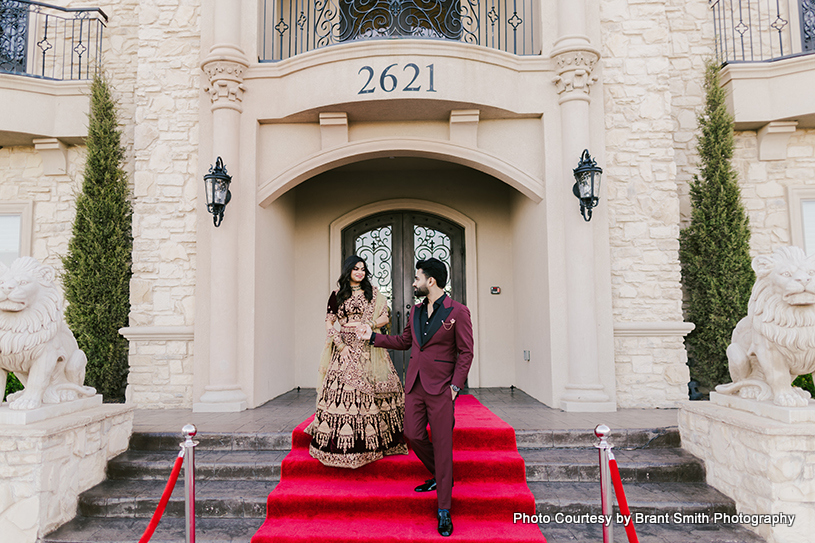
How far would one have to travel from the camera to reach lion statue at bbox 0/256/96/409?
366 cm

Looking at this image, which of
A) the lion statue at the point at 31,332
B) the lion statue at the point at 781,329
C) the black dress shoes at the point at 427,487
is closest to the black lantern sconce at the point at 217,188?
the lion statue at the point at 31,332

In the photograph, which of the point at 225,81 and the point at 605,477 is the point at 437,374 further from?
the point at 225,81

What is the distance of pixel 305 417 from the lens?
5.48m

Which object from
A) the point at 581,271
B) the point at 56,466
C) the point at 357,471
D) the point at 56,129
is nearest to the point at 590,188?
the point at 581,271

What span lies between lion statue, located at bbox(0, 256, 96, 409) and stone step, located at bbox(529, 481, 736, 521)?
3925 mm

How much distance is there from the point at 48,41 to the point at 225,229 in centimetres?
514

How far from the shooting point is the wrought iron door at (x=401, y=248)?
817 cm

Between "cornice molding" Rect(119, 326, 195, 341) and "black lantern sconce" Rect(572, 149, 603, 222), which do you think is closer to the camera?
"black lantern sconce" Rect(572, 149, 603, 222)

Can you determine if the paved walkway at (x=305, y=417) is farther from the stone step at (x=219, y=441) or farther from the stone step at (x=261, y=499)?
the stone step at (x=261, y=499)

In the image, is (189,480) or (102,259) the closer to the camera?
(189,480)

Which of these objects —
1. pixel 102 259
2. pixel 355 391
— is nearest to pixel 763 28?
pixel 355 391

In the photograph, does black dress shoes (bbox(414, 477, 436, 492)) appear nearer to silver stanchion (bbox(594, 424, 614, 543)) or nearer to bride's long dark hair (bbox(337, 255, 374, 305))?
silver stanchion (bbox(594, 424, 614, 543))

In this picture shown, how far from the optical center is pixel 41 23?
8.18 m

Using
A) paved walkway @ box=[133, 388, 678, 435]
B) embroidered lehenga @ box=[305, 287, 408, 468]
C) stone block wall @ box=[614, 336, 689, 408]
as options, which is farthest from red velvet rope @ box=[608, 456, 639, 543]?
stone block wall @ box=[614, 336, 689, 408]
